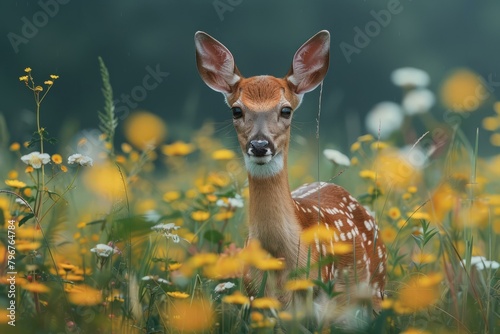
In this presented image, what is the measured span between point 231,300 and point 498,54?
13539 millimetres

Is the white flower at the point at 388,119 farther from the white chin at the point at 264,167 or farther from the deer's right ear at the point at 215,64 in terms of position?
the white chin at the point at 264,167

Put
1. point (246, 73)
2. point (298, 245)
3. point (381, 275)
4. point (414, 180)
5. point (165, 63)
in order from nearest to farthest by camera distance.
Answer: point (298, 245) < point (381, 275) < point (414, 180) < point (246, 73) < point (165, 63)

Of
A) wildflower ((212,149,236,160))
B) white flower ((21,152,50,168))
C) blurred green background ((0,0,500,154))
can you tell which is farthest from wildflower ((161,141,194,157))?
blurred green background ((0,0,500,154))

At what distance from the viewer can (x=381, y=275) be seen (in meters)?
3.97

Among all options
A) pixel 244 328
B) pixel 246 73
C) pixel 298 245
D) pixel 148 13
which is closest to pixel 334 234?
pixel 298 245

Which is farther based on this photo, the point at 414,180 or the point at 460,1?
the point at 460,1

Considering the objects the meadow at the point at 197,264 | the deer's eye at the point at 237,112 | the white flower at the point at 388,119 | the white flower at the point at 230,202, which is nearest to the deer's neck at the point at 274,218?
the meadow at the point at 197,264

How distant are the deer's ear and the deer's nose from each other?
0.43 meters

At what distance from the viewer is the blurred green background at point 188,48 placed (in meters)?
14.7

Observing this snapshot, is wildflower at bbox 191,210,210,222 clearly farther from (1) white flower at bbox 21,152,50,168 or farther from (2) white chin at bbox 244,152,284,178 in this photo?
(1) white flower at bbox 21,152,50,168

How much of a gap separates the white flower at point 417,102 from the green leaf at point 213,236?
1895mm

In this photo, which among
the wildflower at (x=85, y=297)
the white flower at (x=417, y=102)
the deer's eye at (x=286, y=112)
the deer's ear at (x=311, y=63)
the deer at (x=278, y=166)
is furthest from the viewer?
the white flower at (x=417, y=102)

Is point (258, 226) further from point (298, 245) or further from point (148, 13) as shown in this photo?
point (148, 13)

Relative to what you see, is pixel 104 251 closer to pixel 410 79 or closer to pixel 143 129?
pixel 410 79
